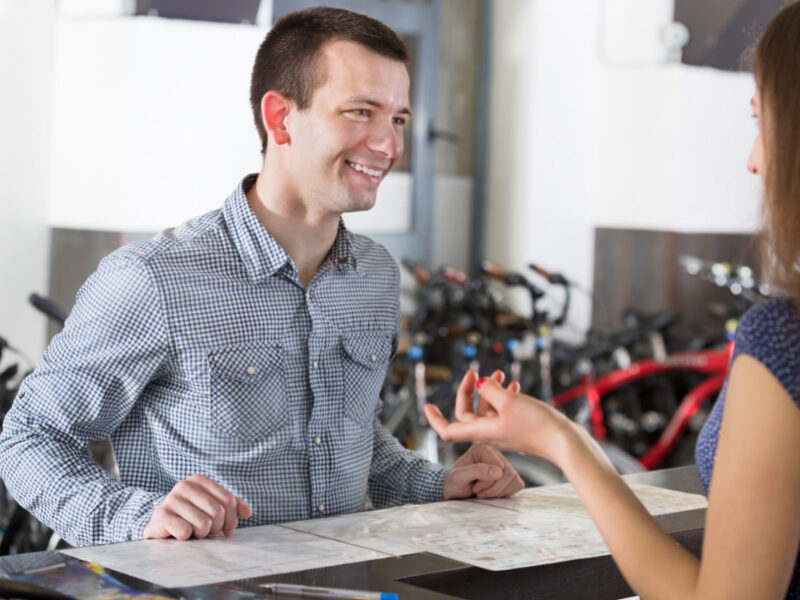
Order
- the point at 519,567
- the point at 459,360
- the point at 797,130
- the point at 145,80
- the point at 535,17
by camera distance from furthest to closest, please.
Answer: the point at 535,17 < the point at 459,360 < the point at 145,80 < the point at 519,567 < the point at 797,130

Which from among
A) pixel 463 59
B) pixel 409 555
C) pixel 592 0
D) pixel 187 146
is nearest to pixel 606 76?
pixel 592 0

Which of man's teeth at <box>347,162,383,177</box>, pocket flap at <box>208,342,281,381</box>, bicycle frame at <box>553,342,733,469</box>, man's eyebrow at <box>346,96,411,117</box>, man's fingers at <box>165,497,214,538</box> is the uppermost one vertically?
man's eyebrow at <box>346,96,411,117</box>

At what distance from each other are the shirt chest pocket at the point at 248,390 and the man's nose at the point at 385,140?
1.30 ft

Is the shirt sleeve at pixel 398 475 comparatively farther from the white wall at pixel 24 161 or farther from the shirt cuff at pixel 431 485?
the white wall at pixel 24 161

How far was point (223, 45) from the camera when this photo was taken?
499cm

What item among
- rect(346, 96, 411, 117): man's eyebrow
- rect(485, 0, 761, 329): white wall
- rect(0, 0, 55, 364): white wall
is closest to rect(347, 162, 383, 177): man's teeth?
rect(346, 96, 411, 117): man's eyebrow

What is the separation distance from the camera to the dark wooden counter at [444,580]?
153 cm

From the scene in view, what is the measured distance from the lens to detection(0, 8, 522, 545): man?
1.98 metres

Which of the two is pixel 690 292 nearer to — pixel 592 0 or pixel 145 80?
pixel 592 0

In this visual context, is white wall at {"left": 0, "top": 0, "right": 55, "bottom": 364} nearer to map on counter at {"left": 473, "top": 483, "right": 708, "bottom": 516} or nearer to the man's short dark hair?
the man's short dark hair

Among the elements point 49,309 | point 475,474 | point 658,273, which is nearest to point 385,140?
point 475,474

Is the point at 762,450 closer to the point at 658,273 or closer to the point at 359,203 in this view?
the point at 359,203

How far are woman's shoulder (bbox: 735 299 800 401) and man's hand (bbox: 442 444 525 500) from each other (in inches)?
32.2

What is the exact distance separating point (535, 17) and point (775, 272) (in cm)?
603
